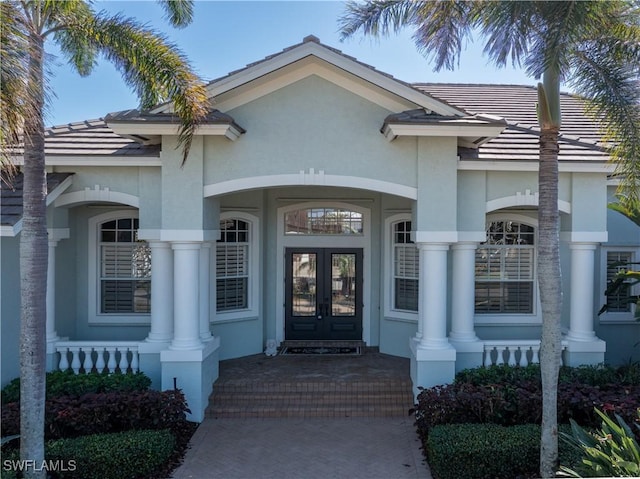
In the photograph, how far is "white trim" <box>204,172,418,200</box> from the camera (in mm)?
8289

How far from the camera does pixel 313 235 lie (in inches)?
460

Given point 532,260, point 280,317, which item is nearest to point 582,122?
point 532,260

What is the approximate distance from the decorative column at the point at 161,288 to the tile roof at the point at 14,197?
199cm

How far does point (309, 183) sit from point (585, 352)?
20.0 ft

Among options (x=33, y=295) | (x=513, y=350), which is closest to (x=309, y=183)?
(x=33, y=295)

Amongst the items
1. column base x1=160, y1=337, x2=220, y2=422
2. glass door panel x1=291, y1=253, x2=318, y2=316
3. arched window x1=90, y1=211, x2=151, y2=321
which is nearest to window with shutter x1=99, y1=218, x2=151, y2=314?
arched window x1=90, y1=211, x2=151, y2=321

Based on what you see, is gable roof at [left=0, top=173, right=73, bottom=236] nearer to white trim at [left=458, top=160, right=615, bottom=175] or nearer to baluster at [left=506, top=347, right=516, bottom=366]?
white trim at [left=458, top=160, right=615, bottom=175]

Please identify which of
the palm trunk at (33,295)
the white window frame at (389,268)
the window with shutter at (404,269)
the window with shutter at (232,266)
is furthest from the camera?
the white window frame at (389,268)

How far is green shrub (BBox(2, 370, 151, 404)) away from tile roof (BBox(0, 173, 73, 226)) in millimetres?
2728

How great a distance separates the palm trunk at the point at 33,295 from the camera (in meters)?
5.77

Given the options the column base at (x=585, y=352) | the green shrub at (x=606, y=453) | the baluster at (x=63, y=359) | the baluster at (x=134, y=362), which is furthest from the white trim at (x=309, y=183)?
the green shrub at (x=606, y=453)

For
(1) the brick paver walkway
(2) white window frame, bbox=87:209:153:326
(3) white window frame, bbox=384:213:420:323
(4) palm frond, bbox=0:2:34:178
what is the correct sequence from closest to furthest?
(4) palm frond, bbox=0:2:34:178 → (1) the brick paver walkway → (2) white window frame, bbox=87:209:153:326 → (3) white window frame, bbox=384:213:420:323

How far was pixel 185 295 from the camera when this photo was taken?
8289 millimetres

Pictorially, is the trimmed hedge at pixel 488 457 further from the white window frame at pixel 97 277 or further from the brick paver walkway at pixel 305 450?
the white window frame at pixel 97 277
